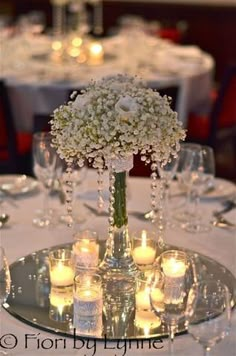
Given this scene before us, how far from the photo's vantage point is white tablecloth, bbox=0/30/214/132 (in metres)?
3.96

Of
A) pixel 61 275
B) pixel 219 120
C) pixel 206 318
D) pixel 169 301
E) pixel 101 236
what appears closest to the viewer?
pixel 206 318

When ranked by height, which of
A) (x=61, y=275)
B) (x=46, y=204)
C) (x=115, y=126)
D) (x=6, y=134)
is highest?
(x=115, y=126)

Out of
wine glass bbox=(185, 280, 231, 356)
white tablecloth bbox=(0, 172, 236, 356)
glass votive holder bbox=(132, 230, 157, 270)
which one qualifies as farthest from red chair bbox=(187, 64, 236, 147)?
wine glass bbox=(185, 280, 231, 356)

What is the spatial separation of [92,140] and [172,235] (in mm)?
598

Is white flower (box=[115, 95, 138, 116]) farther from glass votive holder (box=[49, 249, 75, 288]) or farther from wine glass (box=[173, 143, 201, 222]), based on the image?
wine glass (box=[173, 143, 201, 222])

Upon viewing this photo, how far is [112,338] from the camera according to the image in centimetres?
151

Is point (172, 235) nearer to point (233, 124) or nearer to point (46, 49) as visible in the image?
point (233, 124)

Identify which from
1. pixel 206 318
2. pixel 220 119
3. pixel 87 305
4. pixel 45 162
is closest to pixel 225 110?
pixel 220 119

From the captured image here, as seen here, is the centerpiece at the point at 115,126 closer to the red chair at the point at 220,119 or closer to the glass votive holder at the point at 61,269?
the glass votive holder at the point at 61,269

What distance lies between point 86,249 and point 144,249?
0.46ft

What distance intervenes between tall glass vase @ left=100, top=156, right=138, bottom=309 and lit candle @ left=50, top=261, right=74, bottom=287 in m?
0.08

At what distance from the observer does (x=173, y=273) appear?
157cm

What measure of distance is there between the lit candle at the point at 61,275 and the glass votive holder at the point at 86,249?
5 cm

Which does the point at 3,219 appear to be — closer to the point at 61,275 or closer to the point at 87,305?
the point at 61,275
